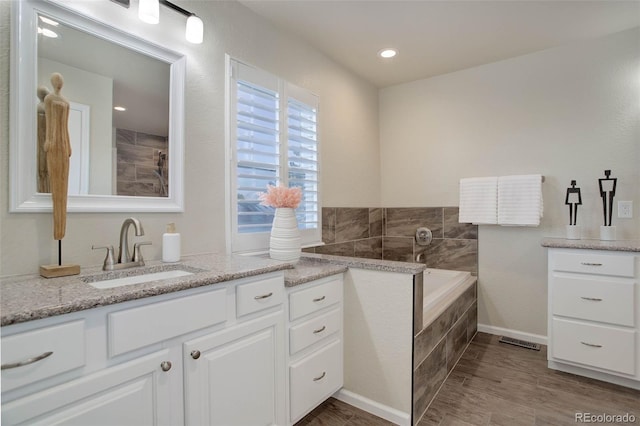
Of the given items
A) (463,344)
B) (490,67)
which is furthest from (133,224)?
(490,67)

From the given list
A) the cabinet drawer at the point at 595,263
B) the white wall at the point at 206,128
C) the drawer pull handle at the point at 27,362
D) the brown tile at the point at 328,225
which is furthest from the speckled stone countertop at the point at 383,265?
the drawer pull handle at the point at 27,362

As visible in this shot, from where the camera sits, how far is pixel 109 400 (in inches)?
39.6

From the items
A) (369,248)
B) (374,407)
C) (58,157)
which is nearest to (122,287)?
(58,157)

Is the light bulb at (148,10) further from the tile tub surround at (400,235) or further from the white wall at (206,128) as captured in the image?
the tile tub surround at (400,235)

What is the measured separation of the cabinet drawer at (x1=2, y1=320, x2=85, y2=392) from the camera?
2.70ft

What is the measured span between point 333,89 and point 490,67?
1.54m

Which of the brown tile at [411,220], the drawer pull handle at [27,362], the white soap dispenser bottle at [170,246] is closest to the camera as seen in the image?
the drawer pull handle at [27,362]

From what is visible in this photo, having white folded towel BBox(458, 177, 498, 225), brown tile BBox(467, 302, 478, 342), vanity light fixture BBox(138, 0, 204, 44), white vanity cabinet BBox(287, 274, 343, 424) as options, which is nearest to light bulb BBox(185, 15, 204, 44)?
vanity light fixture BBox(138, 0, 204, 44)

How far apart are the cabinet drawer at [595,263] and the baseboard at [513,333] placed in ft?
2.96

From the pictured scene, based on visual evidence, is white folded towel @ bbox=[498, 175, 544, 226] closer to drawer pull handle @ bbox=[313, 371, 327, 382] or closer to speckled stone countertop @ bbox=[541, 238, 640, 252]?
speckled stone countertop @ bbox=[541, 238, 640, 252]

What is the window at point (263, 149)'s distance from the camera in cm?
205

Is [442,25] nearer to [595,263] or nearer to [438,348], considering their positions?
[595,263]

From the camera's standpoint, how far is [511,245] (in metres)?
2.96

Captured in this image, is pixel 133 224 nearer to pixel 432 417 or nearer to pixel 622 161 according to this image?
pixel 432 417
